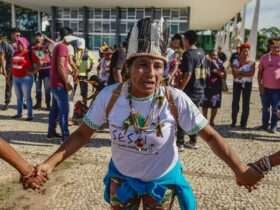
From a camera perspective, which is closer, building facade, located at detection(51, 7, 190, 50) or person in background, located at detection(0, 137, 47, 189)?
person in background, located at detection(0, 137, 47, 189)

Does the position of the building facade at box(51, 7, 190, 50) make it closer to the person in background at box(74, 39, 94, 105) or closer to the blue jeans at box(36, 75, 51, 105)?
the blue jeans at box(36, 75, 51, 105)

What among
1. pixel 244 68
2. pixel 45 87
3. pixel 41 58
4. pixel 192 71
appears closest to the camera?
pixel 192 71

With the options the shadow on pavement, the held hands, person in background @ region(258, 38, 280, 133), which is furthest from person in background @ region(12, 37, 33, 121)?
the held hands

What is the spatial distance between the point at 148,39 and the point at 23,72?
23.8ft

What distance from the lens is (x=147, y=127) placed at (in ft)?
9.06

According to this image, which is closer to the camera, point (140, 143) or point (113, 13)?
point (140, 143)

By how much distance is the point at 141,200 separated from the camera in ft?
9.51

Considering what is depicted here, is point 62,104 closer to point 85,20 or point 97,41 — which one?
point 97,41

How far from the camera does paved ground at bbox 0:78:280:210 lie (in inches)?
194

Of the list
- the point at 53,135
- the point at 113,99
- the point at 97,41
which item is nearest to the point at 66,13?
the point at 97,41

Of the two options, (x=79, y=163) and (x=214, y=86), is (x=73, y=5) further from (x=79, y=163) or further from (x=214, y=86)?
(x=79, y=163)

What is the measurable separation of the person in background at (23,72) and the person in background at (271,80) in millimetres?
4567

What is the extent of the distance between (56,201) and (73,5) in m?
33.7

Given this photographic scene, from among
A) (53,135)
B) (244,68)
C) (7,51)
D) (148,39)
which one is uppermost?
(148,39)
